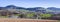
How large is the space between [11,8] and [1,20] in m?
0.35

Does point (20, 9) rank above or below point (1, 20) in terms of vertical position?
above

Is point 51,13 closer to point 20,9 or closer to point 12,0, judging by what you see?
point 20,9

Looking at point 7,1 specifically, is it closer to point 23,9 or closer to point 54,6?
point 23,9

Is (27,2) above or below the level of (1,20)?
above

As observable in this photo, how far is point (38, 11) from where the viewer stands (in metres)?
3.66

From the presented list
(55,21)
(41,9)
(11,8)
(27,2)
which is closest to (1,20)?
(11,8)

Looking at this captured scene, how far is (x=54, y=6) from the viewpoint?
3635 millimetres

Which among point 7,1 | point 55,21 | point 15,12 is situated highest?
point 7,1

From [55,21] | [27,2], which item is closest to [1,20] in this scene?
[27,2]

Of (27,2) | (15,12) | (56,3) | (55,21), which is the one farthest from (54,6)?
(15,12)

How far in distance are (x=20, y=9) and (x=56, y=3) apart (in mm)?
818

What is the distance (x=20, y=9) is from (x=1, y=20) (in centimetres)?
49

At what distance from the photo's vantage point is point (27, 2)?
3.65 meters

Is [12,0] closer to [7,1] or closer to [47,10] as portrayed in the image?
[7,1]
